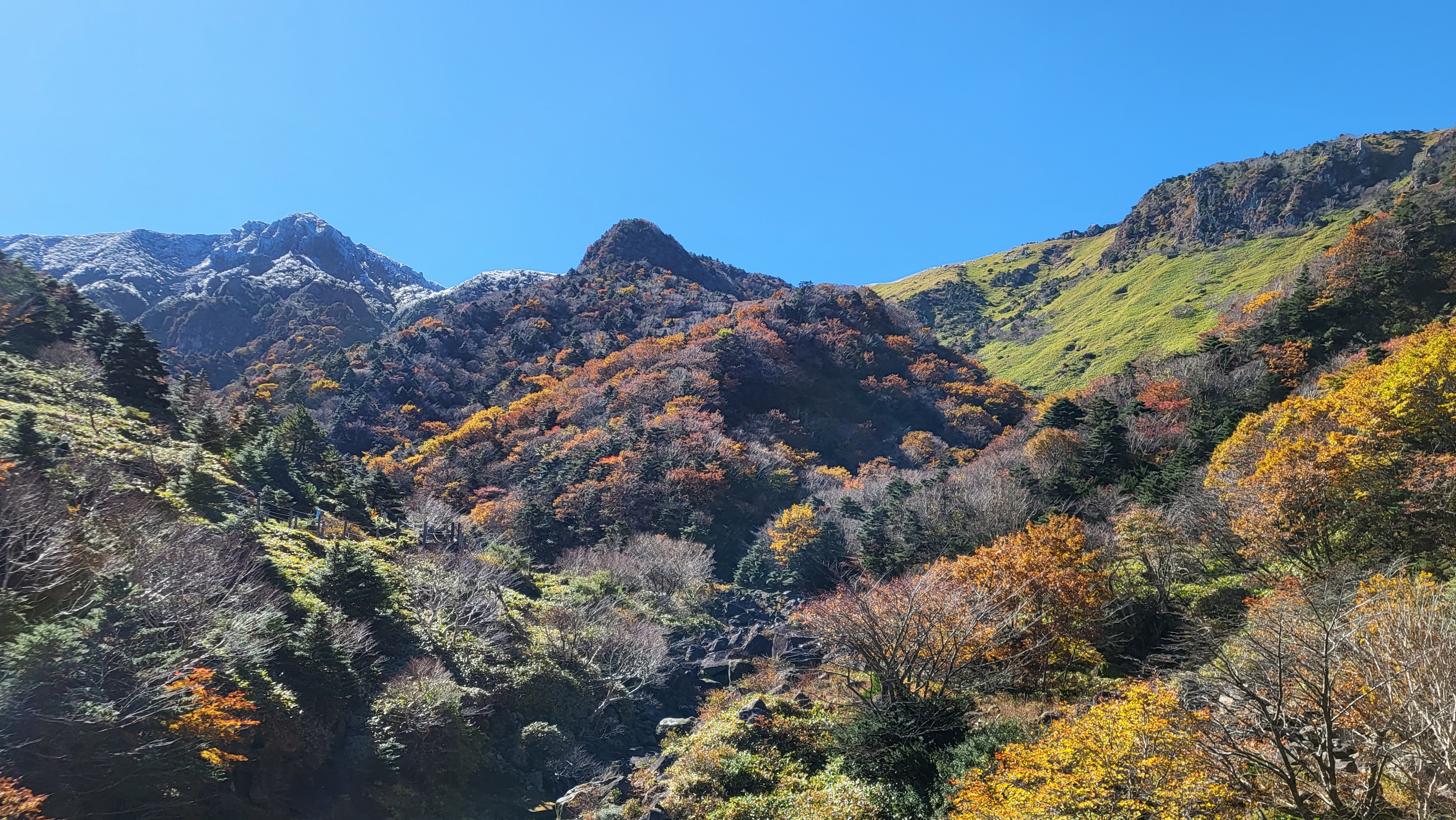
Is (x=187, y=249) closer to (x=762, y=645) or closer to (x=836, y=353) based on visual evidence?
(x=836, y=353)

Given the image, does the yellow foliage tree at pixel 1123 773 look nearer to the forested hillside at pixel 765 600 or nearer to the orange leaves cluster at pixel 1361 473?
the forested hillside at pixel 765 600

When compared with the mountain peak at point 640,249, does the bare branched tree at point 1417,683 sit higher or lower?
lower

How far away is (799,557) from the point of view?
41.4 metres

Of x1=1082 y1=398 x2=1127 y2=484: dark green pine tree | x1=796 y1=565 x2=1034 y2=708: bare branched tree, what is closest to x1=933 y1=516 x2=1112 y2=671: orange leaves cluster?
x1=796 y1=565 x2=1034 y2=708: bare branched tree

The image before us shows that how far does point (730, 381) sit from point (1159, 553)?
50652 millimetres

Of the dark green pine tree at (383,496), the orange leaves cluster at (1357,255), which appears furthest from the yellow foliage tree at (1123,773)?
the orange leaves cluster at (1357,255)

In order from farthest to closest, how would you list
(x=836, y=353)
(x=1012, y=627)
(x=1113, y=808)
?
(x=836, y=353)
(x=1012, y=627)
(x=1113, y=808)

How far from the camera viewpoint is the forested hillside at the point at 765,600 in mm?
11000

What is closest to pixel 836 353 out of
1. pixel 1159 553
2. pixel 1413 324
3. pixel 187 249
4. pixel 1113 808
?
pixel 1413 324

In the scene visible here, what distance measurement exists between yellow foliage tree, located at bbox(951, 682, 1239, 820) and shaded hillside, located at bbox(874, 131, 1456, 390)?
5537cm

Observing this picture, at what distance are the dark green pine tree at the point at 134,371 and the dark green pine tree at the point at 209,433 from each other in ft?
9.00

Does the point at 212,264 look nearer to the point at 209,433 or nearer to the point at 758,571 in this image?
the point at 209,433

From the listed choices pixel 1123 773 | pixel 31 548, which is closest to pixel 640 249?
pixel 31 548

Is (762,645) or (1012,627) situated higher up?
(1012,627)
